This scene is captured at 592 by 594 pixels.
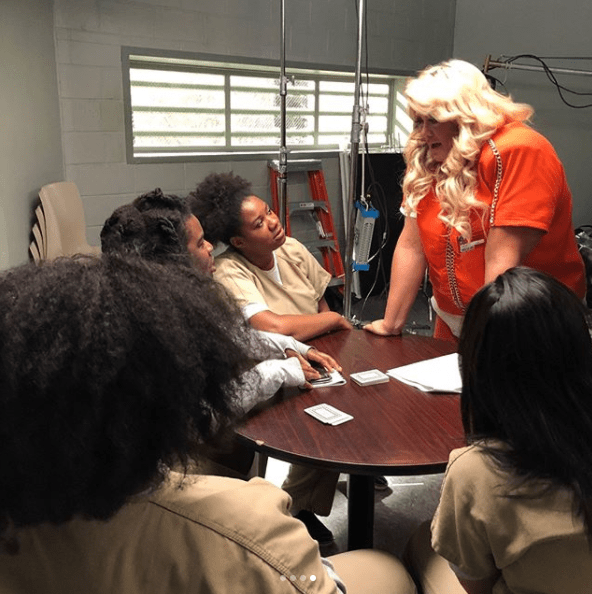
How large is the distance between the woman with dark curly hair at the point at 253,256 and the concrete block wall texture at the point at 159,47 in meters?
→ 1.70

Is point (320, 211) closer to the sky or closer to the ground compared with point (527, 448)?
closer to the sky

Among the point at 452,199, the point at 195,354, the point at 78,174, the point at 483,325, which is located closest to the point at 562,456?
the point at 483,325

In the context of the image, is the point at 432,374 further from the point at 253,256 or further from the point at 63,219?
the point at 63,219

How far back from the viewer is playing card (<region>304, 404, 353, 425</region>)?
132 centimetres

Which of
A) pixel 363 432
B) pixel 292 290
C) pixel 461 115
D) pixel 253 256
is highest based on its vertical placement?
pixel 461 115

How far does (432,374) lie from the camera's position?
5.11 feet

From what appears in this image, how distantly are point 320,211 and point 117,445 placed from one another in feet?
12.8

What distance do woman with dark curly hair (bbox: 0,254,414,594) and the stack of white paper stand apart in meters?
0.94

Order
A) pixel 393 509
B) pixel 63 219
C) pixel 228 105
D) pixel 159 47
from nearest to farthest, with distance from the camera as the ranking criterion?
1. pixel 393 509
2. pixel 63 219
3. pixel 159 47
4. pixel 228 105

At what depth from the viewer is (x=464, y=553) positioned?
35.5 inches

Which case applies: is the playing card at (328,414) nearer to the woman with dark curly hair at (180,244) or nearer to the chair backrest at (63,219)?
the woman with dark curly hair at (180,244)

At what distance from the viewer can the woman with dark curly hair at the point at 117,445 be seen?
1.71 feet

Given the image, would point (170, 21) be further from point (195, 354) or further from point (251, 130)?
point (195, 354)

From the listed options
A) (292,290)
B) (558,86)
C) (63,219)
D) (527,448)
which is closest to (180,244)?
(292,290)
